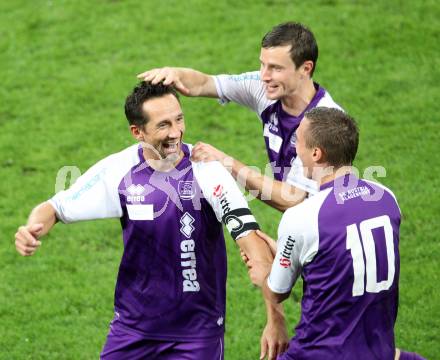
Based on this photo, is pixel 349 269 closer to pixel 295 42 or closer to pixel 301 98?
pixel 301 98

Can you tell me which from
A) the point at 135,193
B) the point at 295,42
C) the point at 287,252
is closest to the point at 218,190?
the point at 135,193

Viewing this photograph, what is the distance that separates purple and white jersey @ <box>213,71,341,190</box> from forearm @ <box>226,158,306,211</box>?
0.44 feet

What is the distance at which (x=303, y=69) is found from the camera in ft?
23.4

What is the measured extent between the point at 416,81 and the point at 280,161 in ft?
18.9

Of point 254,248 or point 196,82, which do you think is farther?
point 196,82

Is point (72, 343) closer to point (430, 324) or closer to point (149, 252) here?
point (149, 252)

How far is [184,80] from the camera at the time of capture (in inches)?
289

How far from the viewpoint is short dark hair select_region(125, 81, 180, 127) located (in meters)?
6.27

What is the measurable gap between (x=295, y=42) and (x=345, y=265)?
2320 millimetres

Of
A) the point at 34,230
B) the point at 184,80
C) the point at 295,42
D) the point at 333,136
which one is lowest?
the point at 34,230

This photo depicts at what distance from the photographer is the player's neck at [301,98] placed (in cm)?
710

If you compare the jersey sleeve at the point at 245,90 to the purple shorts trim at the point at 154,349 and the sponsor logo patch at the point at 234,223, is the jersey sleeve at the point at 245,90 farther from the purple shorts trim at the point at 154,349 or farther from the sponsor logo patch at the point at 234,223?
the purple shorts trim at the point at 154,349

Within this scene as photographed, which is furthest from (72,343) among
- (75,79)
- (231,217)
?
(75,79)

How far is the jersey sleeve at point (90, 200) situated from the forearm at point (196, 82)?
127 cm
